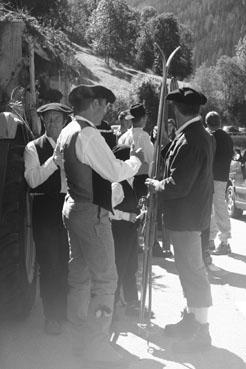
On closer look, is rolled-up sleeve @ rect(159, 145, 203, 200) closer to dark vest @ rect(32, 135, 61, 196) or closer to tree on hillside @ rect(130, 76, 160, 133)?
dark vest @ rect(32, 135, 61, 196)

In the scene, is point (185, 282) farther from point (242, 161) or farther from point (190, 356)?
point (242, 161)

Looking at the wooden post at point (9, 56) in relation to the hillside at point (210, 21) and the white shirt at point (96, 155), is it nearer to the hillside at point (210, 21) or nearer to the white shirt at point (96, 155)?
the white shirt at point (96, 155)

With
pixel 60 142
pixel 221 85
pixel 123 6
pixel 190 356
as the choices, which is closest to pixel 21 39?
pixel 60 142

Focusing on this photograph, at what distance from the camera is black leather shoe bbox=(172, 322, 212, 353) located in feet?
13.7

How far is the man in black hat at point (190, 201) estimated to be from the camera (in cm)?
412

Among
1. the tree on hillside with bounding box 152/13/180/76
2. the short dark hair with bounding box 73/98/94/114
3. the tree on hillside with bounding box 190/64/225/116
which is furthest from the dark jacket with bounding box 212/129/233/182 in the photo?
the tree on hillside with bounding box 152/13/180/76

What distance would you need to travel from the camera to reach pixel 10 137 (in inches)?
177

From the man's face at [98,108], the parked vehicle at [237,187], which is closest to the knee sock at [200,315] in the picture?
the man's face at [98,108]

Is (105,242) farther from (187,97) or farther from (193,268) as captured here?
(187,97)

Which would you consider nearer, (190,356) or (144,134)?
(190,356)

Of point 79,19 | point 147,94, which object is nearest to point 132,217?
point 147,94

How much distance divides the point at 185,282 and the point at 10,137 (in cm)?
182

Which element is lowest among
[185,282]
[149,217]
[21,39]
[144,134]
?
[185,282]

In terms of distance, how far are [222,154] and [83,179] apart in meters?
3.70
